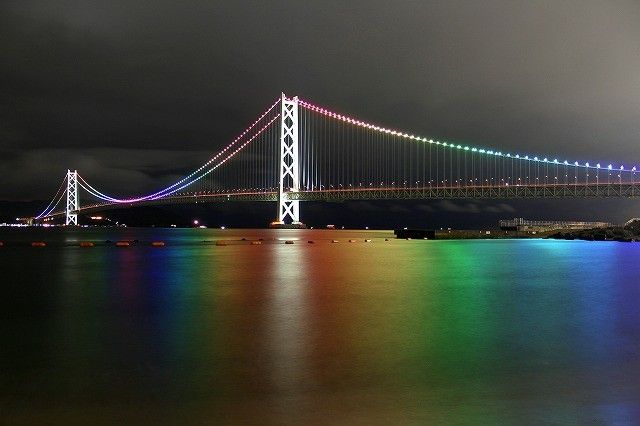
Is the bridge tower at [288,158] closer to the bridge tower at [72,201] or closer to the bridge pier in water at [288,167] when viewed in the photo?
the bridge pier in water at [288,167]

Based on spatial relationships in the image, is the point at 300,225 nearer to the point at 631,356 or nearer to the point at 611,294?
the point at 611,294

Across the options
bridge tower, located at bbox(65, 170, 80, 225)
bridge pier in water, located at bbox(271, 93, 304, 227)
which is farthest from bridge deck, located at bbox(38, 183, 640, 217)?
bridge tower, located at bbox(65, 170, 80, 225)

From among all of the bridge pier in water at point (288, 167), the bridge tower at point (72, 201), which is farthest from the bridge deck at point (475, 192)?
the bridge tower at point (72, 201)

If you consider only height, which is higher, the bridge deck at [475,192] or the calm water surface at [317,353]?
the bridge deck at [475,192]

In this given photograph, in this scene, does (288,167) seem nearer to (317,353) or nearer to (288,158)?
(288,158)

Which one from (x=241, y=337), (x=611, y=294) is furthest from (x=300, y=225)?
(x=241, y=337)

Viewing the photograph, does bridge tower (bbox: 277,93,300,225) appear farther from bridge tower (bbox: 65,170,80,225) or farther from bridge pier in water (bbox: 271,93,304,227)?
bridge tower (bbox: 65,170,80,225)
